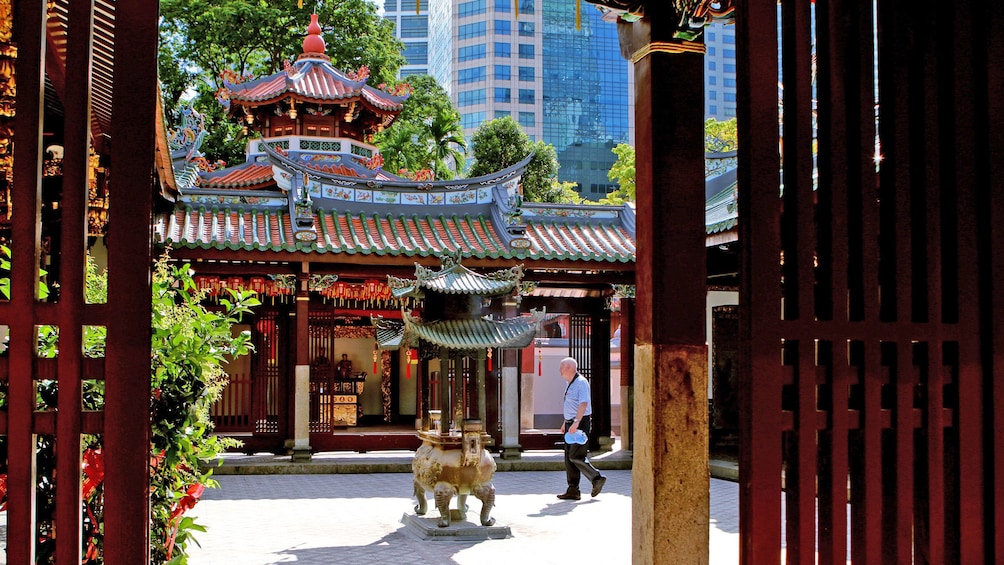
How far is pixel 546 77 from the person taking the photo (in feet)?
259

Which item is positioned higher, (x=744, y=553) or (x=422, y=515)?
(x=744, y=553)

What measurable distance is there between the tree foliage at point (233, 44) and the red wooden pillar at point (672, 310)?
76.8ft

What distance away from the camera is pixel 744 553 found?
4090mm

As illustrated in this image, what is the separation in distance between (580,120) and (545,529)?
71.3 metres

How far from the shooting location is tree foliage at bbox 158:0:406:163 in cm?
→ 2678

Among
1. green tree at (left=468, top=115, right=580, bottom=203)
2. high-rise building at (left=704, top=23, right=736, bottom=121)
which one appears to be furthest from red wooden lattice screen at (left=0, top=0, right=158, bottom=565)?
high-rise building at (left=704, top=23, right=736, bottom=121)

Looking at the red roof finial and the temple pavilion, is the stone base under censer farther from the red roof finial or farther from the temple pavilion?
the red roof finial

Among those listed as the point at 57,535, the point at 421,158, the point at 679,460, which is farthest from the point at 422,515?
the point at 421,158

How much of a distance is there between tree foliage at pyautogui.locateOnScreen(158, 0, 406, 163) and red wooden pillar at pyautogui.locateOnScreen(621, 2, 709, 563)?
2341 centimetres

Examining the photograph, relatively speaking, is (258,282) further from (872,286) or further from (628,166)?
(628,166)

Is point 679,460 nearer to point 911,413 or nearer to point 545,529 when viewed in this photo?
point 911,413

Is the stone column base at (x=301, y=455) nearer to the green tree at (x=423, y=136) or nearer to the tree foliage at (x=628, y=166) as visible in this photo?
the green tree at (x=423, y=136)

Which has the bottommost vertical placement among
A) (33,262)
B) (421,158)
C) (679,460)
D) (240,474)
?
(240,474)

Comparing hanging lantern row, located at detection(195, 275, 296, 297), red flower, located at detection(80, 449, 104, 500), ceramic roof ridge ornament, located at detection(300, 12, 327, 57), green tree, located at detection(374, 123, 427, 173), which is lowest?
red flower, located at detection(80, 449, 104, 500)
